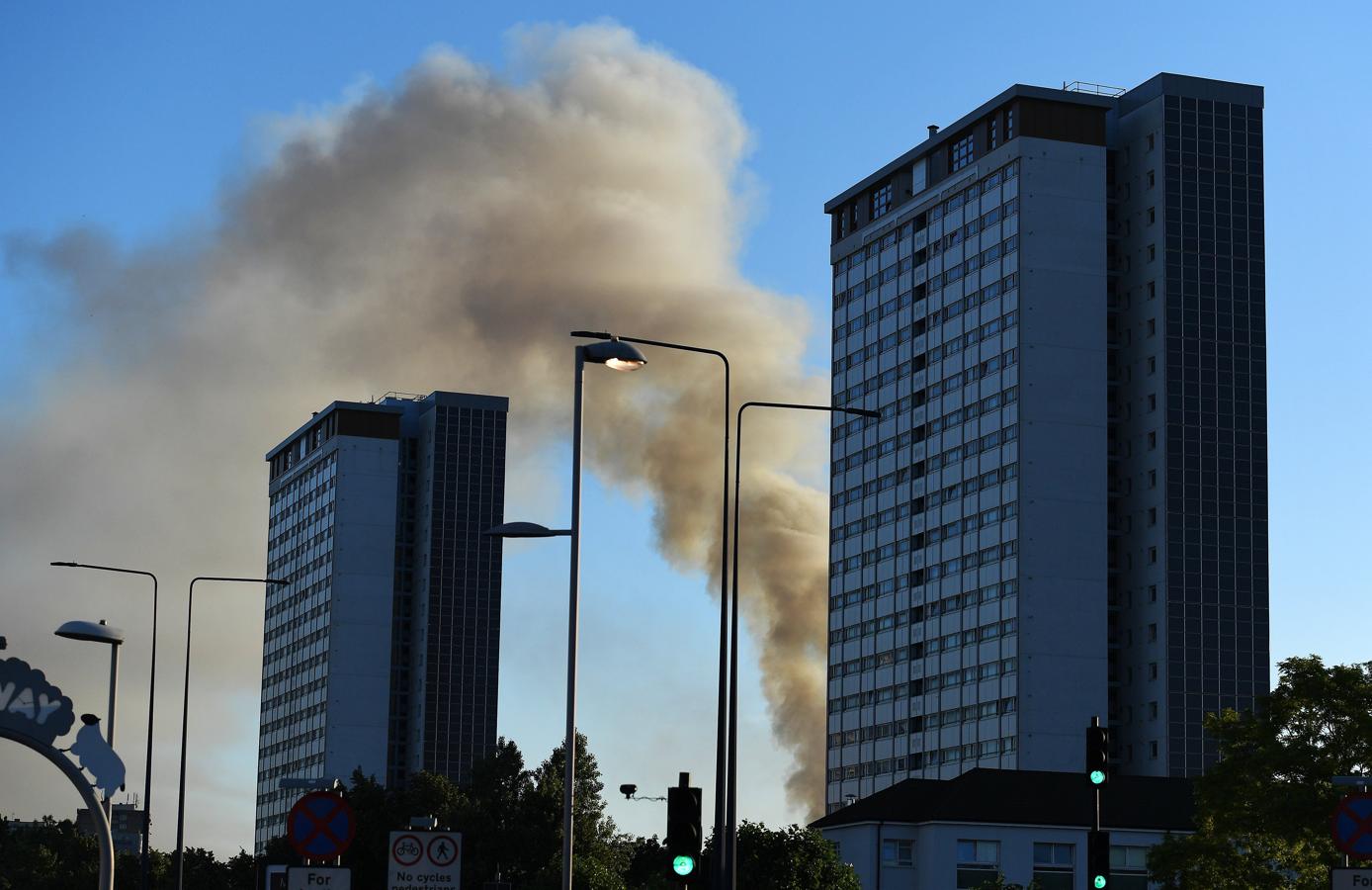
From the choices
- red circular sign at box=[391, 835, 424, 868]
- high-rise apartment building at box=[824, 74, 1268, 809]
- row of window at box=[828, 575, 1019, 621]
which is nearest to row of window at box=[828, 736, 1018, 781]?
high-rise apartment building at box=[824, 74, 1268, 809]

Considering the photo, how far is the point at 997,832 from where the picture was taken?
339 ft

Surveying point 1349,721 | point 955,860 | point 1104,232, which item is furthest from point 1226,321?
point 1349,721

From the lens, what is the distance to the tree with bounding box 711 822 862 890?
6975cm

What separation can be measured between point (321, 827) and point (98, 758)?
21.8 meters

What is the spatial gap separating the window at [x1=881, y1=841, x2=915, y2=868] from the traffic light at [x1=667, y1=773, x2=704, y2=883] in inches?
3016

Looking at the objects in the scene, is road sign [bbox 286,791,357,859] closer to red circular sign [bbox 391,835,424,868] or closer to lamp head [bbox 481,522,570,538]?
red circular sign [bbox 391,835,424,868]

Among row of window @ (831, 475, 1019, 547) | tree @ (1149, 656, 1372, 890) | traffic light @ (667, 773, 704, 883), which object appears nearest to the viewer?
traffic light @ (667, 773, 704, 883)

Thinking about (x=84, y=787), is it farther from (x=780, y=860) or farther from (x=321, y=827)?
(x=780, y=860)

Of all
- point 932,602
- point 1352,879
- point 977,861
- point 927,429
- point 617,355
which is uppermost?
point 927,429

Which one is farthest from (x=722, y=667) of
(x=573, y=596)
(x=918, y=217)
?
(x=918, y=217)

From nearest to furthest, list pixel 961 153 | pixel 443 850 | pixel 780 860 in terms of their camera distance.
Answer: pixel 443 850 < pixel 780 860 < pixel 961 153

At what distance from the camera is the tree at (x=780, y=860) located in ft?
229

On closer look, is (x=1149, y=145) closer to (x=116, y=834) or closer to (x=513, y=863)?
(x=513, y=863)

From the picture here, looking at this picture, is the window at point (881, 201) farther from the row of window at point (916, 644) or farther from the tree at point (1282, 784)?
the tree at point (1282, 784)
